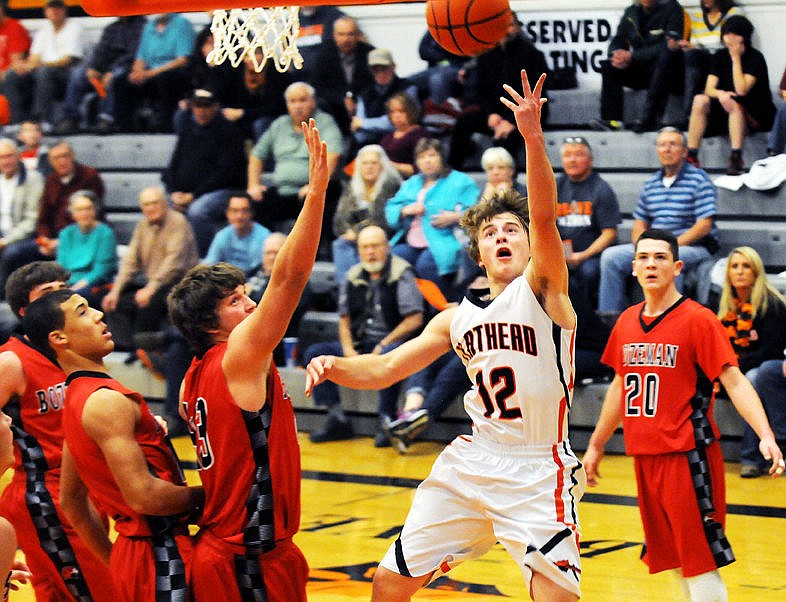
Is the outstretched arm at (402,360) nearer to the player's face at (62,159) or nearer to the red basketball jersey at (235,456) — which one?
the red basketball jersey at (235,456)

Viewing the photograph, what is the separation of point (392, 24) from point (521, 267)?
25.6 ft

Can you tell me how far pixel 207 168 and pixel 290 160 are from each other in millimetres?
834

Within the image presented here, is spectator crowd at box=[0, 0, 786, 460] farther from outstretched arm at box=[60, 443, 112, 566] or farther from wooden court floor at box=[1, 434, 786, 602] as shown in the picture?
outstretched arm at box=[60, 443, 112, 566]

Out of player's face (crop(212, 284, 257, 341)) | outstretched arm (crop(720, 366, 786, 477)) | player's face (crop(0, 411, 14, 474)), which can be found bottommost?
outstretched arm (crop(720, 366, 786, 477))

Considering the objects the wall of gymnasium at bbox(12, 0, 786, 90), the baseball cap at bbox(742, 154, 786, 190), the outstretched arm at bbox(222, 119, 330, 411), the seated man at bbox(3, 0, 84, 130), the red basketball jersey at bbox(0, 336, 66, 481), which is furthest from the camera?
the seated man at bbox(3, 0, 84, 130)

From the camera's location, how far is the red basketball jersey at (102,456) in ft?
14.0

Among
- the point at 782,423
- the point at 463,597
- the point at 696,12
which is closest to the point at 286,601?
the point at 463,597

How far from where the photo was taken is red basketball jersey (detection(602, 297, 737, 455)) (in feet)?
18.3

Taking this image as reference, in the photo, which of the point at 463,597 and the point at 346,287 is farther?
the point at 346,287

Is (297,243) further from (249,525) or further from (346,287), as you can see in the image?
(346,287)

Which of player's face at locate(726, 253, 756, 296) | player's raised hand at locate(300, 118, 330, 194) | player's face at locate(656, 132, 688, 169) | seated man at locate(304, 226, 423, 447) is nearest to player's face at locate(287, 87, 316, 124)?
seated man at locate(304, 226, 423, 447)

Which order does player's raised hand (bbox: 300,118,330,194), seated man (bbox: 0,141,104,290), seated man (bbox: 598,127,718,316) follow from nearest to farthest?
player's raised hand (bbox: 300,118,330,194)
seated man (bbox: 598,127,718,316)
seated man (bbox: 0,141,104,290)

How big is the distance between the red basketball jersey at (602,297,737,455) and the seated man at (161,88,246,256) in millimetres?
6030

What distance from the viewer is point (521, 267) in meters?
4.78
